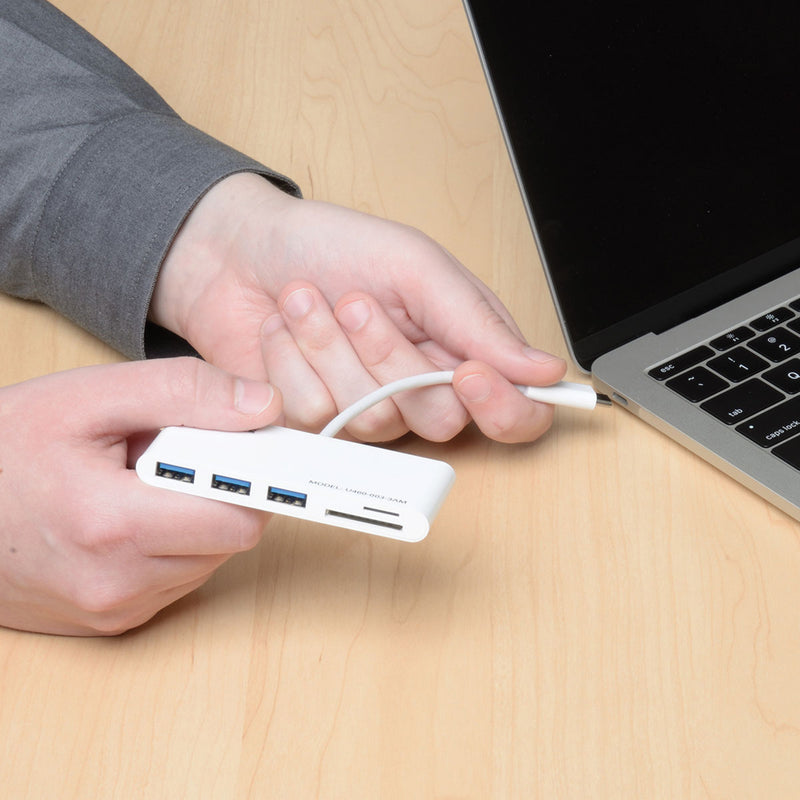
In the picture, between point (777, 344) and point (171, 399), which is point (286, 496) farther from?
point (777, 344)

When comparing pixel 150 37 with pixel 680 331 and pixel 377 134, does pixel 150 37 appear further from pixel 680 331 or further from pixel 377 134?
pixel 680 331

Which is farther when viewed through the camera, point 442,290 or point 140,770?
point 442,290

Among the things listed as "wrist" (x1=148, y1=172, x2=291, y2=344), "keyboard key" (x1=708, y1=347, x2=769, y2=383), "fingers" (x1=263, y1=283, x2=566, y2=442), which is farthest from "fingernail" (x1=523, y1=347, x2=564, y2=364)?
"wrist" (x1=148, y1=172, x2=291, y2=344)

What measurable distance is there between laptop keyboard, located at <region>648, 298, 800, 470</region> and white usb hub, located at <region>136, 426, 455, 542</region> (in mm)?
211

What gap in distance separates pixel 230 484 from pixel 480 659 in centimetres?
15

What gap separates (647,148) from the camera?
620 millimetres

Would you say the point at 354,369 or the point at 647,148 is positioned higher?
the point at 647,148

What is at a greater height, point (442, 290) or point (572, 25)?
point (572, 25)

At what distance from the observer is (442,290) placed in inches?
23.8

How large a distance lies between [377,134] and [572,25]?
325 millimetres

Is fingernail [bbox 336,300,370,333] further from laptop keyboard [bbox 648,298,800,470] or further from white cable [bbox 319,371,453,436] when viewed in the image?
laptop keyboard [bbox 648,298,800,470]

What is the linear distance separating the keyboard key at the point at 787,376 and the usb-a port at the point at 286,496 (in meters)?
0.31

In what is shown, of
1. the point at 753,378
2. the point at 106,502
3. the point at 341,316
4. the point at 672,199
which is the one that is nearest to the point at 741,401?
the point at 753,378

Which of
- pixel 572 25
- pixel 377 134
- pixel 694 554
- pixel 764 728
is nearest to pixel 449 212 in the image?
pixel 377 134
